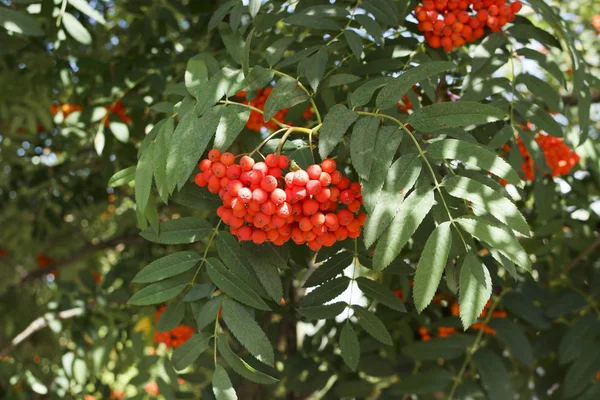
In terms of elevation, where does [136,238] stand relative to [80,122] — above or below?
below

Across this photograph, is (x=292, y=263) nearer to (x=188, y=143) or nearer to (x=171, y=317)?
(x=171, y=317)

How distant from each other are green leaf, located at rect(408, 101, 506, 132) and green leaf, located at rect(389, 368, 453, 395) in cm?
112

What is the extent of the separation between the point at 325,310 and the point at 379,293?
0.50 ft

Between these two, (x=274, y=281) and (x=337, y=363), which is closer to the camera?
(x=274, y=281)

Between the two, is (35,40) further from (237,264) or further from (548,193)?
(548,193)

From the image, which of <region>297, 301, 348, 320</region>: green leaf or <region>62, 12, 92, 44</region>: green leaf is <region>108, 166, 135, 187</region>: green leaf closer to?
<region>297, 301, 348, 320</region>: green leaf

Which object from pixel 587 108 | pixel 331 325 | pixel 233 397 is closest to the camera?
pixel 233 397

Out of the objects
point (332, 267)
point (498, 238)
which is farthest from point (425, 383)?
point (498, 238)

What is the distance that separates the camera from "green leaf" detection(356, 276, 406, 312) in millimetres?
1546

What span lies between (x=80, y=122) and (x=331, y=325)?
124 centimetres

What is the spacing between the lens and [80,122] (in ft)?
7.29

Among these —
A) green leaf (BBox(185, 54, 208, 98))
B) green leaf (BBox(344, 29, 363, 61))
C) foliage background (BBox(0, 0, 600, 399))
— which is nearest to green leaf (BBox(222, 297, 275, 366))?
foliage background (BBox(0, 0, 600, 399))

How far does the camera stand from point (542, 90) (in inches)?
Result: 69.7

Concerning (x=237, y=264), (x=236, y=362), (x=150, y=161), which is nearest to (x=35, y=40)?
(x=150, y=161)
